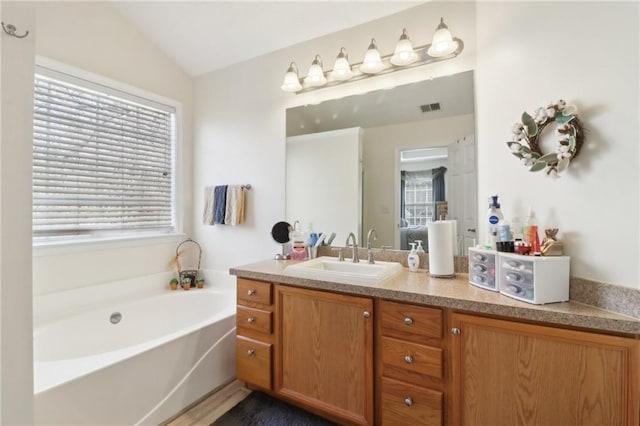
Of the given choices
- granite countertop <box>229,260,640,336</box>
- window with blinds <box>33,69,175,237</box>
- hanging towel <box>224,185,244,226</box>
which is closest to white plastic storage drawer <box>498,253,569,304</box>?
granite countertop <box>229,260,640,336</box>

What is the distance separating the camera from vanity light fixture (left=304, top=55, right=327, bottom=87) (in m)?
2.15

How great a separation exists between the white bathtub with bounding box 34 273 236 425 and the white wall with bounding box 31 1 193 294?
128 mm

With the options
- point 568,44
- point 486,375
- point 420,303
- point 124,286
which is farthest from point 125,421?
point 568,44

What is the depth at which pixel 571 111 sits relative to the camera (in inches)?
46.6

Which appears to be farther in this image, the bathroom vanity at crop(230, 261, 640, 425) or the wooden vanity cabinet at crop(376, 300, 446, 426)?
the wooden vanity cabinet at crop(376, 300, 446, 426)

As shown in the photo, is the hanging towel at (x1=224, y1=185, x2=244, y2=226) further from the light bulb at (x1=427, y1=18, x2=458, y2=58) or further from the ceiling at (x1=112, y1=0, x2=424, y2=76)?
the light bulb at (x1=427, y1=18, x2=458, y2=58)

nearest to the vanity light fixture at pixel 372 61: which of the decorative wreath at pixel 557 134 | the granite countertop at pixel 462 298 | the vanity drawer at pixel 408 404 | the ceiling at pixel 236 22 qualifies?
the ceiling at pixel 236 22

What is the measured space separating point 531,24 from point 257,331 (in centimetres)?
218

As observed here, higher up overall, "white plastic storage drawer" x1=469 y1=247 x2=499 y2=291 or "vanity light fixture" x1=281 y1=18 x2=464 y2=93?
"vanity light fixture" x1=281 y1=18 x2=464 y2=93

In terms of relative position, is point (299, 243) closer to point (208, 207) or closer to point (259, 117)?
point (208, 207)

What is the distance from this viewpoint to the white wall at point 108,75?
6.64 ft

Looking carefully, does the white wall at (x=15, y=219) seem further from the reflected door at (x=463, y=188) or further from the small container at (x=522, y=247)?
the reflected door at (x=463, y=188)

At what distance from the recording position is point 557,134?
1.21 metres

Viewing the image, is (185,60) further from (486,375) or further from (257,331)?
(486,375)
